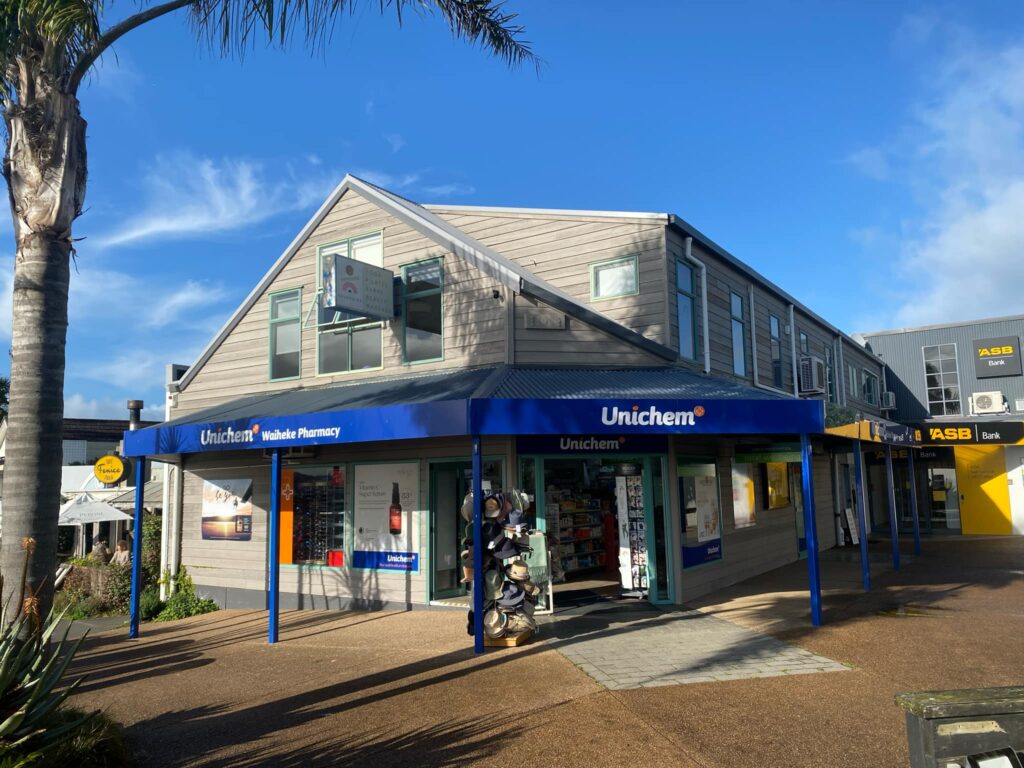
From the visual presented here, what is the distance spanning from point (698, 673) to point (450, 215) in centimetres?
1132

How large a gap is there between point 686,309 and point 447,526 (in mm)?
5740

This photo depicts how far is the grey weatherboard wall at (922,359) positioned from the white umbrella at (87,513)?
29808mm

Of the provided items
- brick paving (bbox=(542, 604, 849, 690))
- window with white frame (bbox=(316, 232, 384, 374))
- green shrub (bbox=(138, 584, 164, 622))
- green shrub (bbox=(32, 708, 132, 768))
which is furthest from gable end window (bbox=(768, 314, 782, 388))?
green shrub (bbox=(32, 708, 132, 768))

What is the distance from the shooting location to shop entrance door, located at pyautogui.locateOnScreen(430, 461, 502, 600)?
11781mm

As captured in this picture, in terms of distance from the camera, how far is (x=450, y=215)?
52.5 ft

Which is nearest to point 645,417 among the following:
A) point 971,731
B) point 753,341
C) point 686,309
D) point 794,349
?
point 686,309

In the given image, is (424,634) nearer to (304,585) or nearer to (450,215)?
(304,585)

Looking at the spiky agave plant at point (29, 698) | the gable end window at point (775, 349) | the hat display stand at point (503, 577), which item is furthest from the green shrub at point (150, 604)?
the gable end window at point (775, 349)

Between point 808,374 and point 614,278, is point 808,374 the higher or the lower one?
the lower one

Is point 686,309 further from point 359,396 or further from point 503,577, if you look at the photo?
point 503,577

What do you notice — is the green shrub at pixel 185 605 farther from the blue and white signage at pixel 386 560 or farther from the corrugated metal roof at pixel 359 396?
the blue and white signage at pixel 386 560

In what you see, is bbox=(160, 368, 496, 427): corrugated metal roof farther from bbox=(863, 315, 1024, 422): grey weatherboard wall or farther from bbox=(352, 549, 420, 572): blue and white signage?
bbox=(863, 315, 1024, 422): grey weatherboard wall

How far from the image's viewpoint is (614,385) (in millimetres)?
10133

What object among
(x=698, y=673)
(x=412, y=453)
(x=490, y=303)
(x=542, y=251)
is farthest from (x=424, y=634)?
(x=542, y=251)
